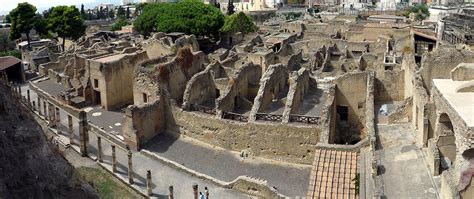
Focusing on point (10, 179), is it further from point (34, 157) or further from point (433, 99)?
point (433, 99)

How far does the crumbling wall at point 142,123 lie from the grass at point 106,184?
2.86 m

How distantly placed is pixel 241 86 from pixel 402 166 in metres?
15.5

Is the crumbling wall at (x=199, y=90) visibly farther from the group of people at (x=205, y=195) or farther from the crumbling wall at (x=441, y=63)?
the crumbling wall at (x=441, y=63)

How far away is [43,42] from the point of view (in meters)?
68.2

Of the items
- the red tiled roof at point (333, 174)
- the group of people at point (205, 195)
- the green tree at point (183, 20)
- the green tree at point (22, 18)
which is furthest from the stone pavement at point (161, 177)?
the green tree at point (22, 18)

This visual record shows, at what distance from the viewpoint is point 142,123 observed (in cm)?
2909

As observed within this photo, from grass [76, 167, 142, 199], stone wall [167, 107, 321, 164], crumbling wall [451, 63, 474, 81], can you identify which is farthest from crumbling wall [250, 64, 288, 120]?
crumbling wall [451, 63, 474, 81]

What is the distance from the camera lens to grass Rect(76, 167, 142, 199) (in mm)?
24345

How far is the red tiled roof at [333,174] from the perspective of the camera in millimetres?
20812

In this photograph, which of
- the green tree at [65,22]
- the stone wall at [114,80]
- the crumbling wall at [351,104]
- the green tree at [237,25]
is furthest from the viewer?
the green tree at [237,25]

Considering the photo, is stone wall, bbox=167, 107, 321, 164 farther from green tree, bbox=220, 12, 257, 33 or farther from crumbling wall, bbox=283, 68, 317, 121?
green tree, bbox=220, 12, 257, 33

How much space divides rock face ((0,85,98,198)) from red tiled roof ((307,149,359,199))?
1375cm

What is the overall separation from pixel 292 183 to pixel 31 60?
133ft

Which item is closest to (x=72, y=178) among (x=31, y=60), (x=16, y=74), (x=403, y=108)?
(x=403, y=108)
